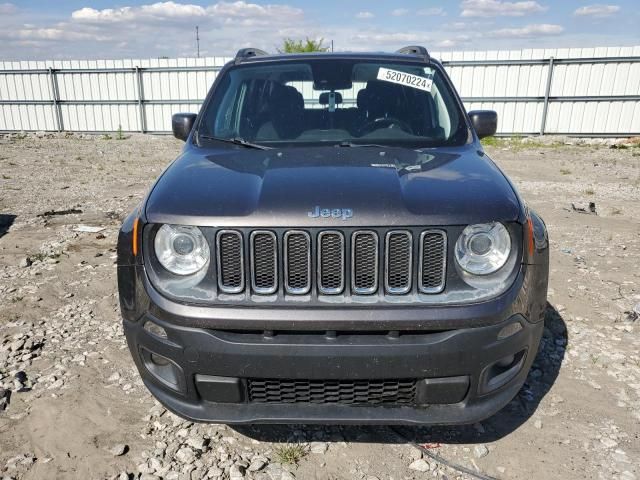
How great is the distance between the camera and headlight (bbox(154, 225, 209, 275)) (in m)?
2.14

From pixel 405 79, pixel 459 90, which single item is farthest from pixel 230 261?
pixel 459 90

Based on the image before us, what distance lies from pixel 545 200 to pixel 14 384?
7658mm

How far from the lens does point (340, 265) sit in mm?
2053

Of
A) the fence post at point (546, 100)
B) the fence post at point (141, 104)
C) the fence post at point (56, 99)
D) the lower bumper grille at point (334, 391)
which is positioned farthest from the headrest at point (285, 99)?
the fence post at point (56, 99)

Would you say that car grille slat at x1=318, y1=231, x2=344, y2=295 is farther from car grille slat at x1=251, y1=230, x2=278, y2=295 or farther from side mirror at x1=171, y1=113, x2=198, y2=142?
side mirror at x1=171, y1=113, x2=198, y2=142

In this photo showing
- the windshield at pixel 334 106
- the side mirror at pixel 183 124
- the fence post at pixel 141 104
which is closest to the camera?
the windshield at pixel 334 106

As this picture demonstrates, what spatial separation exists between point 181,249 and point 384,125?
1669mm

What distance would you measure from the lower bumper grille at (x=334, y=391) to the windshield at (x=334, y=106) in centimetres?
147

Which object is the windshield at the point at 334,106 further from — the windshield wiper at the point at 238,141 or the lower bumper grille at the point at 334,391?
the lower bumper grille at the point at 334,391

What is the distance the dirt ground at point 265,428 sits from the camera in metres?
2.44

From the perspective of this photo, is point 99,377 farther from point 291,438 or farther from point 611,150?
point 611,150

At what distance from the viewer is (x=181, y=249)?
2.18 m

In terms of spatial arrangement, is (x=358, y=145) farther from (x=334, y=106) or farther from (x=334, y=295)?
(x=334, y=295)

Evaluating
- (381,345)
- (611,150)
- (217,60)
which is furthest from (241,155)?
(217,60)
